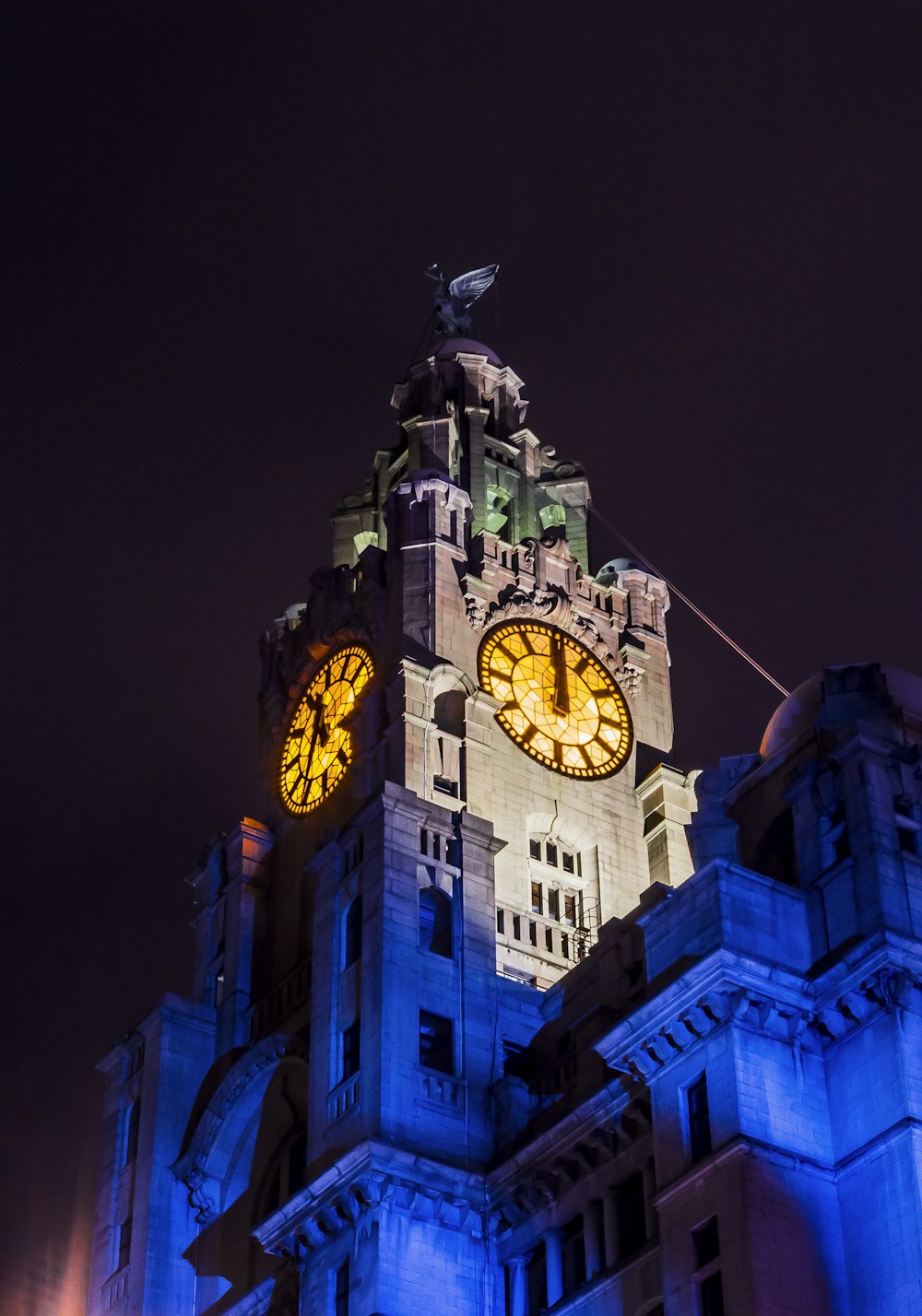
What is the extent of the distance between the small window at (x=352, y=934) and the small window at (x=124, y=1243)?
13.5 m

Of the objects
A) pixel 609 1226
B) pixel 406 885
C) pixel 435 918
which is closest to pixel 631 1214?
pixel 609 1226

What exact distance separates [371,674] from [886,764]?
27.0 m

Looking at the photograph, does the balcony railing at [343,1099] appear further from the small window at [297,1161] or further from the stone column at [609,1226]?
the stone column at [609,1226]

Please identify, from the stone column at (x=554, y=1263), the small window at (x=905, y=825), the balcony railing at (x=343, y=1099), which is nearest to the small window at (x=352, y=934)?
the balcony railing at (x=343, y=1099)

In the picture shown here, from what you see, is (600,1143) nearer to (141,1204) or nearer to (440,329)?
(141,1204)

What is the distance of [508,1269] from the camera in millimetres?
63594

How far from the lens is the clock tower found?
6406cm

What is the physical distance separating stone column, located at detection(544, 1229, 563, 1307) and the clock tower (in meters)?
1.85

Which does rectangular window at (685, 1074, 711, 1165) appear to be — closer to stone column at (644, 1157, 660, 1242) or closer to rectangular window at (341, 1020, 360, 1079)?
stone column at (644, 1157, 660, 1242)

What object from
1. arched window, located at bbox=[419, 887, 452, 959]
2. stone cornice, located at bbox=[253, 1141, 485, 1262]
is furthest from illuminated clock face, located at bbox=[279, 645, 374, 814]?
stone cornice, located at bbox=[253, 1141, 485, 1262]

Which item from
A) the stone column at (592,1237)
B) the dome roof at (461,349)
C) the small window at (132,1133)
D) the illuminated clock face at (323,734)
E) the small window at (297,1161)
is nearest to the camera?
the stone column at (592,1237)

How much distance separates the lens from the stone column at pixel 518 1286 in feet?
206

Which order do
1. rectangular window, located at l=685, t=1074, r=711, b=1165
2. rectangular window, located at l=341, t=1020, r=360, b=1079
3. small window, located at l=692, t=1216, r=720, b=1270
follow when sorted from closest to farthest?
small window, located at l=692, t=1216, r=720, b=1270
rectangular window, located at l=685, t=1074, r=711, b=1165
rectangular window, located at l=341, t=1020, r=360, b=1079

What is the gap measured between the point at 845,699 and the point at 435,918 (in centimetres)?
1402
